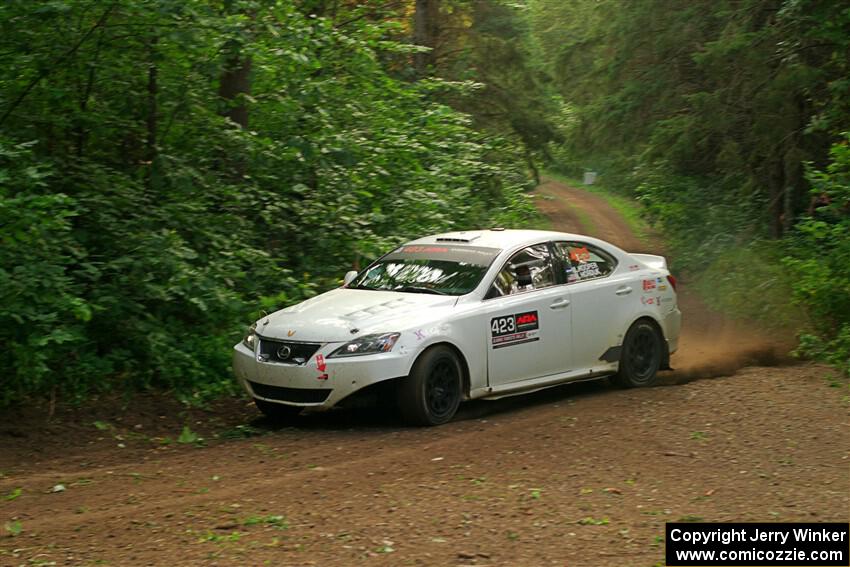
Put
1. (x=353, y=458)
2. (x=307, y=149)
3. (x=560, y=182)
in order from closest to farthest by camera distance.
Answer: (x=353, y=458)
(x=307, y=149)
(x=560, y=182)

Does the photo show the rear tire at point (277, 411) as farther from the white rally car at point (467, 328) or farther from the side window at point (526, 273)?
the side window at point (526, 273)

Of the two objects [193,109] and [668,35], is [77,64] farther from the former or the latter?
[668,35]

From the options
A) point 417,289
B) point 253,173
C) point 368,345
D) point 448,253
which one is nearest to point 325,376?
point 368,345

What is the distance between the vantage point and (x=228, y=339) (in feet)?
38.1

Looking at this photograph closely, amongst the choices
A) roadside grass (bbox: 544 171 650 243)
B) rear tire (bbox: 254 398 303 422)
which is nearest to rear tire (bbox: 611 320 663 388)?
rear tire (bbox: 254 398 303 422)

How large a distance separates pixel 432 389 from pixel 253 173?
17.1ft

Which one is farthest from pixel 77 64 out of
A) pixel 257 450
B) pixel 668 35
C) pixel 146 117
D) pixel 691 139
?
pixel 668 35

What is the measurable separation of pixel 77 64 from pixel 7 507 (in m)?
5.61

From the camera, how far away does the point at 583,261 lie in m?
11.3

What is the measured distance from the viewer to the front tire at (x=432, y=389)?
9.23 m

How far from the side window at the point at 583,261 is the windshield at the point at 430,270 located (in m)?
0.88

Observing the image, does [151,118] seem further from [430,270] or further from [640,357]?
[640,357]

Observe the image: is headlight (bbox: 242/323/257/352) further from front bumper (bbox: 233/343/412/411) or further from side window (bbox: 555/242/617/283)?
side window (bbox: 555/242/617/283)

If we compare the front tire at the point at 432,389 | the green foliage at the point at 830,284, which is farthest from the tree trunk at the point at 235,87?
the green foliage at the point at 830,284
